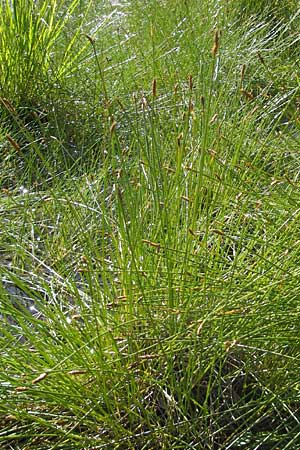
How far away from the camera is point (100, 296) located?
1.34 m

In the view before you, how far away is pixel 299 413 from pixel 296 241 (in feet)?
1.05

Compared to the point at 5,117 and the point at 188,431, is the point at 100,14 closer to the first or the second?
the point at 5,117

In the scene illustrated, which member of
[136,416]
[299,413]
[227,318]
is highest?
[227,318]

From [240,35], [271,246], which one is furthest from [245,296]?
[240,35]

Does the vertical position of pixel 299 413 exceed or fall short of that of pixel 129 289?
it falls short

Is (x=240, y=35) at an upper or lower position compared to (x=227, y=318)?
lower

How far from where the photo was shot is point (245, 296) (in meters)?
1.24

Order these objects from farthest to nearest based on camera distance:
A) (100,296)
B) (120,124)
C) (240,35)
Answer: (240,35)
(120,124)
(100,296)

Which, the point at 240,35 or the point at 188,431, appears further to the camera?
the point at 240,35

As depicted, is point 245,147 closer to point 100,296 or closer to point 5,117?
point 100,296

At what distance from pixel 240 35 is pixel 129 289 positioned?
1982 mm

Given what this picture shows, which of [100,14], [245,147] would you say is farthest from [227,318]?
[100,14]

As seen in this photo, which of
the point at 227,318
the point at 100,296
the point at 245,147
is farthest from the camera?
the point at 245,147

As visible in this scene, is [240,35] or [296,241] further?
[240,35]
